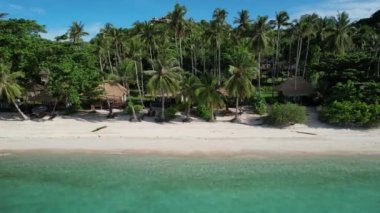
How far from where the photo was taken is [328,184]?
29328mm

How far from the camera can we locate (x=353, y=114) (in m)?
43.5

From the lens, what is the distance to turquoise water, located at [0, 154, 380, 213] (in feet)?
83.3

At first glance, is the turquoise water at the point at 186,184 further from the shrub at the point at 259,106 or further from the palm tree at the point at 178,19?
the palm tree at the point at 178,19

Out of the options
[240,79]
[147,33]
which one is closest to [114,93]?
[147,33]

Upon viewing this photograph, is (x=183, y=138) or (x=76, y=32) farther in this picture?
(x=76, y=32)

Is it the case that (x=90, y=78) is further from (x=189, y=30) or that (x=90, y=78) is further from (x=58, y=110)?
(x=189, y=30)

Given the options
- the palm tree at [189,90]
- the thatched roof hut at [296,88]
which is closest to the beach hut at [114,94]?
the palm tree at [189,90]

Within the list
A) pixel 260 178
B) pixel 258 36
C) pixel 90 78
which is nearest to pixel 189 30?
pixel 258 36

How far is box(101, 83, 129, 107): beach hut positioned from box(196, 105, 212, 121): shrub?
32.0 feet

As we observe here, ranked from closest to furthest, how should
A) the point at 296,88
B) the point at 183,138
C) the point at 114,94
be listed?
the point at 183,138, the point at 114,94, the point at 296,88

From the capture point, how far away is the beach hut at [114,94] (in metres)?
50.7

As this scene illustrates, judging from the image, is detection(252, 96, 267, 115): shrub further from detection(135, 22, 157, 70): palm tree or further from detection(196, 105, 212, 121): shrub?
detection(135, 22, 157, 70): palm tree

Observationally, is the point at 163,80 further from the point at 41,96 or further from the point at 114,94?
the point at 41,96

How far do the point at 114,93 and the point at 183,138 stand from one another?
543 inches
